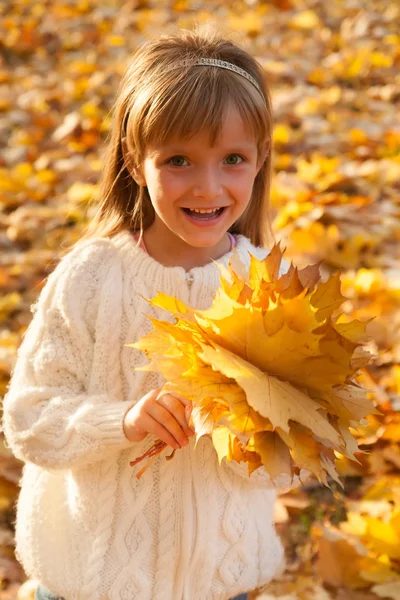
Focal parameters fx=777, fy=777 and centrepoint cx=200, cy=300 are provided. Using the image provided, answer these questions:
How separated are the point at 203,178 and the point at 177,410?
0.36 meters

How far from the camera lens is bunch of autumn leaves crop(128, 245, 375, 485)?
866 mm

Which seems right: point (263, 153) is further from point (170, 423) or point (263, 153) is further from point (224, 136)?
point (170, 423)

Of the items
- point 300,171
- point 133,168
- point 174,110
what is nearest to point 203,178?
point 174,110

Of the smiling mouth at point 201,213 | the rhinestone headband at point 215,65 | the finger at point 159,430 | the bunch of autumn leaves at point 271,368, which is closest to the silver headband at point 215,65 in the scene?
the rhinestone headband at point 215,65

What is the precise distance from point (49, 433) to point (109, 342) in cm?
18

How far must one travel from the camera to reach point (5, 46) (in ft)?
17.0

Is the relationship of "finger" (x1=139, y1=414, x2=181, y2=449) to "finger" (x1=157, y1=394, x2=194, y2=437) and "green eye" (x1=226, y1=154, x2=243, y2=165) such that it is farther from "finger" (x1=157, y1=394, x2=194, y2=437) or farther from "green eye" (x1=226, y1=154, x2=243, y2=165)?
"green eye" (x1=226, y1=154, x2=243, y2=165)

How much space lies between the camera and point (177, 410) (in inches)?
44.0

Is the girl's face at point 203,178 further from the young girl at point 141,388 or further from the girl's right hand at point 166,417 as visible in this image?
the girl's right hand at point 166,417

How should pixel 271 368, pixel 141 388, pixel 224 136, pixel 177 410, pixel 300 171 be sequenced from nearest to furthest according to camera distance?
1. pixel 271 368
2. pixel 177 410
3. pixel 224 136
4. pixel 141 388
5. pixel 300 171

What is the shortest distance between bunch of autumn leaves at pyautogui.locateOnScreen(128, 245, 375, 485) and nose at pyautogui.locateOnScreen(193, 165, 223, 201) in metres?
0.29

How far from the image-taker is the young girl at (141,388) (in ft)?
4.10

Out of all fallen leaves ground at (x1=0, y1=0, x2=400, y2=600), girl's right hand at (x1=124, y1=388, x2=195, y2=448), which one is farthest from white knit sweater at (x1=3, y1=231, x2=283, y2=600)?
fallen leaves ground at (x1=0, y1=0, x2=400, y2=600)

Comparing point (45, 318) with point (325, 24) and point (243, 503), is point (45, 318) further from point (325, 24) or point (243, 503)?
point (325, 24)
